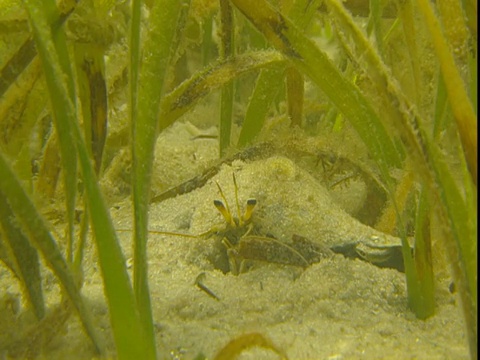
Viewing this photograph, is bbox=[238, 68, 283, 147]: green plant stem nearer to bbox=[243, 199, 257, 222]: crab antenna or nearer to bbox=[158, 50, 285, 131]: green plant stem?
bbox=[158, 50, 285, 131]: green plant stem

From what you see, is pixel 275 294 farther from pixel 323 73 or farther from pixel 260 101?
pixel 260 101

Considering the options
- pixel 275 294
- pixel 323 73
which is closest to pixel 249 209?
pixel 275 294

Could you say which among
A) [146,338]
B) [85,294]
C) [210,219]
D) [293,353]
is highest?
[210,219]

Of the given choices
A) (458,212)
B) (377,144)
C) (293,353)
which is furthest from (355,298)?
(458,212)

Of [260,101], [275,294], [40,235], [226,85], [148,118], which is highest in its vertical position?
[226,85]

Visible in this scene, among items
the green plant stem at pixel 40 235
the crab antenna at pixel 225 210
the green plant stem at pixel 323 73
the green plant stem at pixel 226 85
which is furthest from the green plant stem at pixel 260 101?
the green plant stem at pixel 40 235

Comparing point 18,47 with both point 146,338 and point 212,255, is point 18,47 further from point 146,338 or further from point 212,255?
point 212,255

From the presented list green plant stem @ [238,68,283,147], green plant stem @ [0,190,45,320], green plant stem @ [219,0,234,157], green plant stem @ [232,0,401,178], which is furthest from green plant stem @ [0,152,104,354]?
green plant stem @ [238,68,283,147]

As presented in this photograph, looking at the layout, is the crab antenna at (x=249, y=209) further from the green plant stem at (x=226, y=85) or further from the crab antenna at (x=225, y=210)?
the green plant stem at (x=226, y=85)

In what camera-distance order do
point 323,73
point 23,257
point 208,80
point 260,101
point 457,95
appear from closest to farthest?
point 457,95, point 23,257, point 323,73, point 208,80, point 260,101

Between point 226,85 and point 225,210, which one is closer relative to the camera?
point 225,210

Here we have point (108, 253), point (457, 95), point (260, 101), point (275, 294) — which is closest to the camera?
point (457, 95)
